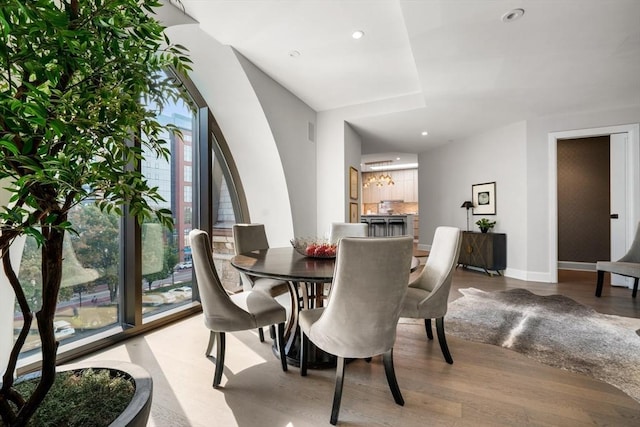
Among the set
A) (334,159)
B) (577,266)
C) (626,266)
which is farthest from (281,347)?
(577,266)

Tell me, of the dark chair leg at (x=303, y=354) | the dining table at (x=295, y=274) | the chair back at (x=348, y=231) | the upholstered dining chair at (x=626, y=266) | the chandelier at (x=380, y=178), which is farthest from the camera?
the chandelier at (x=380, y=178)

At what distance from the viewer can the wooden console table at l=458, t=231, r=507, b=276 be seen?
5195mm

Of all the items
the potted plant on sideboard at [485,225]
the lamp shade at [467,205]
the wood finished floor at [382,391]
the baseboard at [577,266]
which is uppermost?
the lamp shade at [467,205]

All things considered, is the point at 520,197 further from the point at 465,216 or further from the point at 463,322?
the point at 463,322

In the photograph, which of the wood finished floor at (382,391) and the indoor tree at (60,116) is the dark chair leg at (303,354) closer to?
the wood finished floor at (382,391)

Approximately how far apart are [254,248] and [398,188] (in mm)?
8950

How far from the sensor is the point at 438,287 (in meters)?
2.08

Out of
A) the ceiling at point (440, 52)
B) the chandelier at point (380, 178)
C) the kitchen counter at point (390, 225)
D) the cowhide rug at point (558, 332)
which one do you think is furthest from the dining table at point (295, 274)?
the chandelier at point (380, 178)

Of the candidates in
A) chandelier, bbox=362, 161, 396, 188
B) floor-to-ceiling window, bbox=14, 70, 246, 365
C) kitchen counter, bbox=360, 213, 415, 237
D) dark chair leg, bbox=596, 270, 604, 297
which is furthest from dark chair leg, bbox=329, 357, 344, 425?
chandelier, bbox=362, 161, 396, 188

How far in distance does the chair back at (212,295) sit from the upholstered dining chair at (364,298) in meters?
0.54

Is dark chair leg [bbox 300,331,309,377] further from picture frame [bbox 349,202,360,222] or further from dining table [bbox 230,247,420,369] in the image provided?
picture frame [bbox 349,202,360,222]

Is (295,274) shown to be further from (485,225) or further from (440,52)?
(485,225)

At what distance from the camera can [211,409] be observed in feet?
5.43

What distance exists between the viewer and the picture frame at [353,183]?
201 inches
